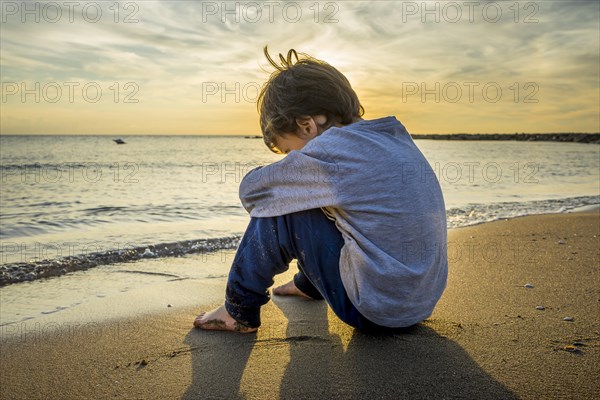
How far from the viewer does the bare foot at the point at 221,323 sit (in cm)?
213

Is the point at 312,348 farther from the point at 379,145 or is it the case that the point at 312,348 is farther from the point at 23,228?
the point at 23,228

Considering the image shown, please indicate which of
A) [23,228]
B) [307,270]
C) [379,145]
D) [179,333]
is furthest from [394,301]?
[23,228]

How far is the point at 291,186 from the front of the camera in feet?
5.78

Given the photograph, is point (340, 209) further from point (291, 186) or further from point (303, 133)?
point (303, 133)

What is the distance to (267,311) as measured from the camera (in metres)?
2.45

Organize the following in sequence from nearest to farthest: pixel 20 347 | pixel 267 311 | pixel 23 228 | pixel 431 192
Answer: pixel 431 192, pixel 20 347, pixel 267 311, pixel 23 228

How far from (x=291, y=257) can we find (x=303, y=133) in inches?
19.3

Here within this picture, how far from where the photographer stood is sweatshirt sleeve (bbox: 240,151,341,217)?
1677 mm

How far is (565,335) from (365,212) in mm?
1055

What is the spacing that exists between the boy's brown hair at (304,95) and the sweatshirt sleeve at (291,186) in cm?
22

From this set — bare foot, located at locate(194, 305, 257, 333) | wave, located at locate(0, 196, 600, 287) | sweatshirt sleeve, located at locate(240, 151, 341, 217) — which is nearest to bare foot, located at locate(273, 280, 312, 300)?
bare foot, located at locate(194, 305, 257, 333)

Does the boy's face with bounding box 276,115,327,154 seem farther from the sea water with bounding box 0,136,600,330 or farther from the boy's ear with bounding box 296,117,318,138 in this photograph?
the sea water with bounding box 0,136,600,330

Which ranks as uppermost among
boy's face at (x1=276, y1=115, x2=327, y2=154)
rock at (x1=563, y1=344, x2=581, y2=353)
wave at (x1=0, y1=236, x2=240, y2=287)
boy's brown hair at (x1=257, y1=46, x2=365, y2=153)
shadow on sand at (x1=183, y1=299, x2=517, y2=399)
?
boy's brown hair at (x1=257, y1=46, x2=365, y2=153)

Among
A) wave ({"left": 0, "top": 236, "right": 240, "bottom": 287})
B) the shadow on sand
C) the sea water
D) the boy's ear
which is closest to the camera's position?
the shadow on sand
